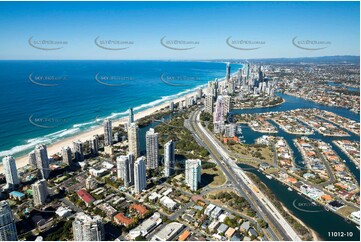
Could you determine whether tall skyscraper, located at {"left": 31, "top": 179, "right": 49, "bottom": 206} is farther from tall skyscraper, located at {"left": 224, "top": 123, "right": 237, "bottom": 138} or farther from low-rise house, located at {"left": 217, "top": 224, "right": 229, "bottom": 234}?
tall skyscraper, located at {"left": 224, "top": 123, "right": 237, "bottom": 138}

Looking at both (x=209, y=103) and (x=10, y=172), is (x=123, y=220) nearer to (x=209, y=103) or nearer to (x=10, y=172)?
(x=10, y=172)

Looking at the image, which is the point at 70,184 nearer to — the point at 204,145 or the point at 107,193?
the point at 107,193

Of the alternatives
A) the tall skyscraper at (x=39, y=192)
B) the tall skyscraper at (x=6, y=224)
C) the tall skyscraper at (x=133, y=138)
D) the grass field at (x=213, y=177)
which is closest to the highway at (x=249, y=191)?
the grass field at (x=213, y=177)

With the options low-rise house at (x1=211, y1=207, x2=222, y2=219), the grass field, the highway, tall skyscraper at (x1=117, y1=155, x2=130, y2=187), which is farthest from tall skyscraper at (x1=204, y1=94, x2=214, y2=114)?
low-rise house at (x1=211, y1=207, x2=222, y2=219)

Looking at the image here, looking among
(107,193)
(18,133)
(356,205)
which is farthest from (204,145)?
(18,133)

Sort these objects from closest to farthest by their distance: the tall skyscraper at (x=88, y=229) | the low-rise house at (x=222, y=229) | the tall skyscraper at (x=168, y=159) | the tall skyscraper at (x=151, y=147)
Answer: the tall skyscraper at (x=88, y=229) < the low-rise house at (x=222, y=229) < the tall skyscraper at (x=168, y=159) < the tall skyscraper at (x=151, y=147)

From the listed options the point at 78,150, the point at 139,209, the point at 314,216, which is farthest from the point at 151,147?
the point at 314,216

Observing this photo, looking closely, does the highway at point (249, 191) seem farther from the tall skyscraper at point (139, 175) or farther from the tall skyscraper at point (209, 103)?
the tall skyscraper at point (209, 103)
